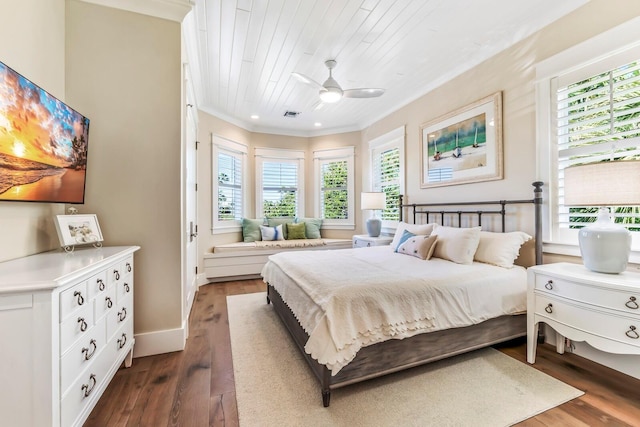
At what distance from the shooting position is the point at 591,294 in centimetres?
167

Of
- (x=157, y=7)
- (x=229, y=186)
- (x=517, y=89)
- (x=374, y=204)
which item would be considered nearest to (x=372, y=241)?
(x=374, y=204)

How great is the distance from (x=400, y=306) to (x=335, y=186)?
415 centimetres

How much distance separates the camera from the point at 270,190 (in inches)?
222

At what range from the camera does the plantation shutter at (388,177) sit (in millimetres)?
4480

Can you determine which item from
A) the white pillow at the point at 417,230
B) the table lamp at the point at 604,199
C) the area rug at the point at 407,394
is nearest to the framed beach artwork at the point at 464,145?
the white pillow at the point at 417,230

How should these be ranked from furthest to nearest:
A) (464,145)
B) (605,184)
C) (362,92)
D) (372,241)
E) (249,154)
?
1. (249,154)
2. (372,241)
3. (464,145)
4. (362,92)
5. (605,184)

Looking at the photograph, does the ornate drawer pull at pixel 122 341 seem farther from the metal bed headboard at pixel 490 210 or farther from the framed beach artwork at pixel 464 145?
the framed beach artwork at pixel 464 145

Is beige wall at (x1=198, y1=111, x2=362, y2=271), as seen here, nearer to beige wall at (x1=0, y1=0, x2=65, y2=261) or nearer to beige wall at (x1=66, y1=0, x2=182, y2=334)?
beige wall at (x1=66, y1=0, x2=182, y2=334)

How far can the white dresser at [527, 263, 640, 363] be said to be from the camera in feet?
5.03

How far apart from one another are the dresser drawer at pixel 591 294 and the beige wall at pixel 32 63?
11.1 feet

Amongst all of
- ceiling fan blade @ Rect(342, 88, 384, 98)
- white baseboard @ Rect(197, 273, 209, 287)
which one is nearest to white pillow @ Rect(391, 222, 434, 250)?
ceiling fan blade @ Rect(342, 88, 384, 98)

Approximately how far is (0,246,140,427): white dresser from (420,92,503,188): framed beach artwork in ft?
11.3

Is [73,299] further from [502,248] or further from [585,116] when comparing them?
[585,116]

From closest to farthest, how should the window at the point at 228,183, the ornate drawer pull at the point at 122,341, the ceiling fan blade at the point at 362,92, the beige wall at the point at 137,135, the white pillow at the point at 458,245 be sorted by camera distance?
1. the ornate drawer pull at the point at 122,341
2. the beige wall at the point at 137,135
3. the white pillow at the point at 458,245
4. the ceiling fan blade at the point at 362,92
5. the window at the point at 228,183
